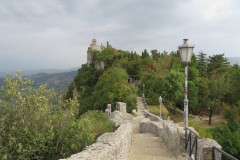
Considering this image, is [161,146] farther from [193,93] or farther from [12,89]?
[193,93]

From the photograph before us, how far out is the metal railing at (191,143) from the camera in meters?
11.5

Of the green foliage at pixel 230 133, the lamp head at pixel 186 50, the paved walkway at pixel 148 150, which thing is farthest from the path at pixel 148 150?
the green foliage at pixel 230 133

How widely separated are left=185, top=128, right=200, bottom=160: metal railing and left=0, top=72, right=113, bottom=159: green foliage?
374cm

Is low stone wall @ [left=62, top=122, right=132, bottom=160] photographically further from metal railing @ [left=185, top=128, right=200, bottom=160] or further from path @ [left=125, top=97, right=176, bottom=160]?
metal railing @ [left=185, top=128, right=200, bottom=160]

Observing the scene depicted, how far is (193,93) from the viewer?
2098 inches

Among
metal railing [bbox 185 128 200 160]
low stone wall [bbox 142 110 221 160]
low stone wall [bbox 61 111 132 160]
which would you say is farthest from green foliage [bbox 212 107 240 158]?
low stone wall [bbox 61 111 132 160]

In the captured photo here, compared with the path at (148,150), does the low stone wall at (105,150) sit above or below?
above

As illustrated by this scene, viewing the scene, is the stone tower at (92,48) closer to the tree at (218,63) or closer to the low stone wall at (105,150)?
the tree at (218,63)

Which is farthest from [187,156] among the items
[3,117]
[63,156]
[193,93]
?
[193,93]

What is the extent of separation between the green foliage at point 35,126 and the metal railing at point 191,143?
3.74 meters

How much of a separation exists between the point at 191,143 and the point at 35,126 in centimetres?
584

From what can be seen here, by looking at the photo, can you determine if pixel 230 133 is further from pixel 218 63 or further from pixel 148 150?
pixel 148 150

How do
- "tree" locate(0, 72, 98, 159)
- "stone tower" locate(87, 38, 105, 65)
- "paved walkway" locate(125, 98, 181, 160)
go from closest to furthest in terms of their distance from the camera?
"tree" locate(0, 72, 98, 159) → "paved walkway" locate(125, 98, 181, 160) → "stone tower" locate(87, 38, 105, 65)

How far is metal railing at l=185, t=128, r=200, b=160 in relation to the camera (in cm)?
1145
